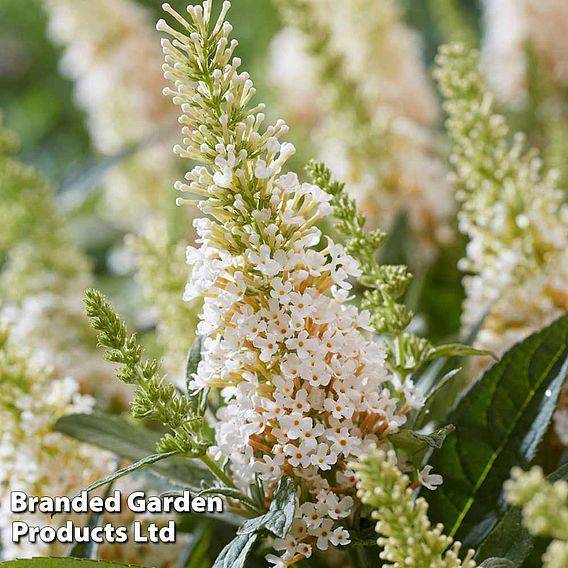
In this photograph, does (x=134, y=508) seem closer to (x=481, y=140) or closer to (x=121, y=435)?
(x=121, y=435)

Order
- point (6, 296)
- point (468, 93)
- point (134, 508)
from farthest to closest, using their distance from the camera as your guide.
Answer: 1. point (6, 296)
2. point (468, 93)
3. point (134, 508)

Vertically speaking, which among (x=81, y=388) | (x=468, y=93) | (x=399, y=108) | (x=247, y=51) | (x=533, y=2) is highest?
(x=247, y=51)

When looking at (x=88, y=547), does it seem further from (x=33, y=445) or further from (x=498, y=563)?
(x=498, y=563)

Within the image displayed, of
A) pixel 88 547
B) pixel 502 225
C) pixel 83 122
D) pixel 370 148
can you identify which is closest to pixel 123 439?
pixel 88 547

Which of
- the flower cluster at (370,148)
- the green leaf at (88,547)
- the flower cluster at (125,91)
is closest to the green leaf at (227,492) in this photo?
the green leaf at (88,547)

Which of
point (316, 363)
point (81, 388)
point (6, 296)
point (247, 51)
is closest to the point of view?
point (316, 363)

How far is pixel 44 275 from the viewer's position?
0.91 m

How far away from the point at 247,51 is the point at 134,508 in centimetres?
197

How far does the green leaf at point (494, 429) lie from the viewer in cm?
51

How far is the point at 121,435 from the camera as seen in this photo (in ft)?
1.83

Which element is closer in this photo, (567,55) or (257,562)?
(257,562)

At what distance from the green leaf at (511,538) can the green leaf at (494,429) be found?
1.8 inches

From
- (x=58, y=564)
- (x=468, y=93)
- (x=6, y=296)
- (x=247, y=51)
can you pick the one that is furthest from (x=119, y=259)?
(x=247, y=51)

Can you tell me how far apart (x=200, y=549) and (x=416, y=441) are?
25 centimetres
